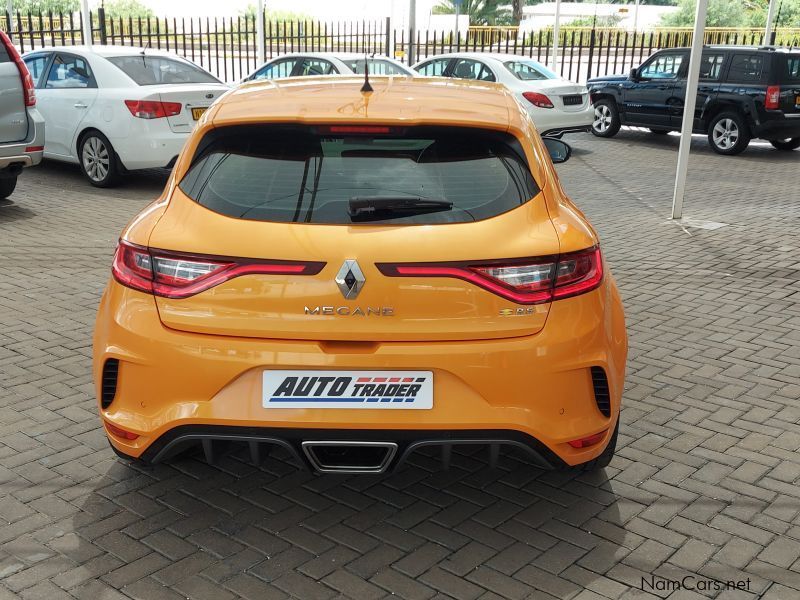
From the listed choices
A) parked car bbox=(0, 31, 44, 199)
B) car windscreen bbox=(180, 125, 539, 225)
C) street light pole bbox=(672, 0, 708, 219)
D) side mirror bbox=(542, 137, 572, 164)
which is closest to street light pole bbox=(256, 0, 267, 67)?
parked car bbox=(0, 31, 44, 199)

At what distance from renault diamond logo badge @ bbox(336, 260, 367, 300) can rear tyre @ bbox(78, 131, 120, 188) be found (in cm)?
857

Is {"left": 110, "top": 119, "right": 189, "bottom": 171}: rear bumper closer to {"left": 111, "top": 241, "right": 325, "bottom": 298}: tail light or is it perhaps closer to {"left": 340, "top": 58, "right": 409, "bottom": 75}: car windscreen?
{"left": 340, "top": 58, "right": 409, "bottom": 75}: car windscreen

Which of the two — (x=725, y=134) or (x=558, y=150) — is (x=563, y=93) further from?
(x=558, y=150)

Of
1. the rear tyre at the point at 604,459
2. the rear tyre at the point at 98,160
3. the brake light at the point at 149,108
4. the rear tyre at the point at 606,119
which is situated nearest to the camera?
the rear tyre at the point at 604,459

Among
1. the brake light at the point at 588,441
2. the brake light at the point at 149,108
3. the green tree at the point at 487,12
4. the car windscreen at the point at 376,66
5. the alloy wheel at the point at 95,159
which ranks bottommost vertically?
the alloy wheel at the point at 95,159

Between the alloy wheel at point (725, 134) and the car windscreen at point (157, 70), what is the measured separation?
8.62 m

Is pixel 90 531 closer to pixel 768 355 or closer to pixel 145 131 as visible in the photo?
pixel 768 355

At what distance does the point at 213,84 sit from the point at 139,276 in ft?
28.8

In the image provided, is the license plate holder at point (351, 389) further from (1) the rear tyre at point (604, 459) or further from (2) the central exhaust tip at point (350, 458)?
(1) the rear tyre at point (604, 459)

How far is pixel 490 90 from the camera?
166 inches

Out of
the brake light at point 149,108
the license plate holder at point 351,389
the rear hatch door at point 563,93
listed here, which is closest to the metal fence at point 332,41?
the rear hatch door at point 563,93

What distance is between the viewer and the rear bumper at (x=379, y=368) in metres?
3.13

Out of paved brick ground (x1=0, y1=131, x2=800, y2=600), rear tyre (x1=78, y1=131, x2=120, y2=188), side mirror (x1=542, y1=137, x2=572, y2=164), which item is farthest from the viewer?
rear tyre (x1=78, y1=131, x2=120, y2=188)

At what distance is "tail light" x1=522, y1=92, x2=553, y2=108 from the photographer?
15.1 meters
